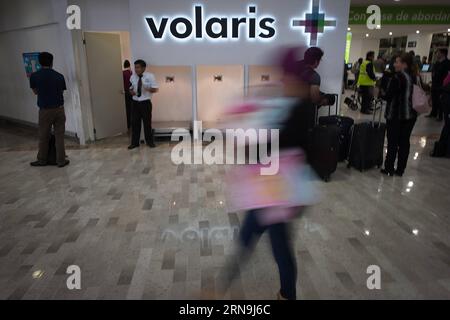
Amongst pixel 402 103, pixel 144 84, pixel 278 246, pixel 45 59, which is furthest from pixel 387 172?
pixel 45 59

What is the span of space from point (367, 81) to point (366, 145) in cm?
530

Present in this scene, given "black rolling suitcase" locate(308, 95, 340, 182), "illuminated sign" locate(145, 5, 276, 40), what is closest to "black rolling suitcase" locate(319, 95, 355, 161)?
"black rolling suitcase" locate(308, 95, 340, 182)

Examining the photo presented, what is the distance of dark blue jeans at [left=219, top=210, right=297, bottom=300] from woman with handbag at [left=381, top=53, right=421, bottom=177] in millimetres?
2947

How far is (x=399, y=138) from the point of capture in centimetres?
424

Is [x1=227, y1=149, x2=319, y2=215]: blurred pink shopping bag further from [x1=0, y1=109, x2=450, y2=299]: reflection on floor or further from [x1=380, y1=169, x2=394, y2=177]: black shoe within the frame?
[x1=380, y1=169, x2=394, y2=177]: black shoe

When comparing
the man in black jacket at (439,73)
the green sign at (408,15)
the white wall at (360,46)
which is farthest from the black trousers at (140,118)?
the white wall at (360,46)

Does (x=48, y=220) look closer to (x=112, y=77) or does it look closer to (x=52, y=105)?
(x=52, y=105)

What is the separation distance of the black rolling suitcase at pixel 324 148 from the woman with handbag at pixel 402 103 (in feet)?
2.35

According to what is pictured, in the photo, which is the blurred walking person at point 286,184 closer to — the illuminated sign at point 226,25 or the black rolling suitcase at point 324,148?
the black rolling suitcase at point 324,148

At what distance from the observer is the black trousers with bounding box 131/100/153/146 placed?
5730mm

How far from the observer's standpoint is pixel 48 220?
331 cm

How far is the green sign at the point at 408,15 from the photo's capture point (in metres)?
11.2

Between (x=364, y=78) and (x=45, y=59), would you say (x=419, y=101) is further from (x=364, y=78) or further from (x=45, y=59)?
(x=364, y=78)
